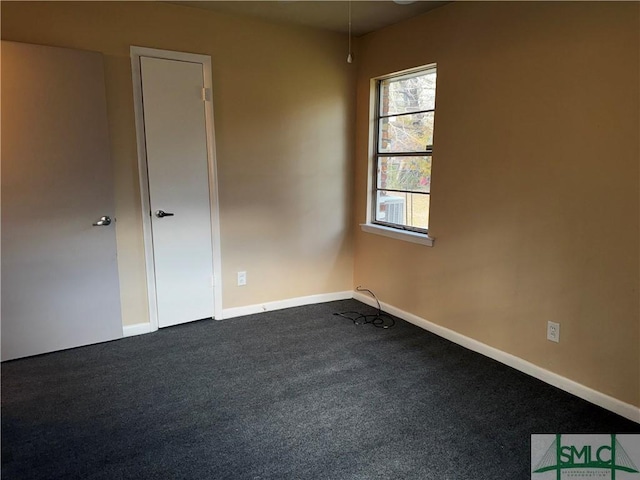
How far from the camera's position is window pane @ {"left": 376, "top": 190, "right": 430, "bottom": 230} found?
3.50 meters

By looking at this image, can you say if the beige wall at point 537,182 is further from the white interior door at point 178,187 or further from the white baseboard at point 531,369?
the white interior door at point 178,187

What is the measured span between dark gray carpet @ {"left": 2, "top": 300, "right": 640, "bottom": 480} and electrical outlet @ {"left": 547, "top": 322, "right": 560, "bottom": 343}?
28cm

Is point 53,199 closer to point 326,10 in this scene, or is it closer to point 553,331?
point 326,10

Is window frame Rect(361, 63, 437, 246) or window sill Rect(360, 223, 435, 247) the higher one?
window frame Rect(361, 63, 437, 246)

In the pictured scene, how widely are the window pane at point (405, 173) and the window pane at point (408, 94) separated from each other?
1.32 ft

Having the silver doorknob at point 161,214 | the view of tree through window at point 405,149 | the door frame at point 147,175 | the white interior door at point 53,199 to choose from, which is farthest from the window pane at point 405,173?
the white interior door at point 53,199

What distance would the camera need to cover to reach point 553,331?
8.47ft

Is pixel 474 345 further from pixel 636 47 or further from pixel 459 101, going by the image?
pixel 636 47

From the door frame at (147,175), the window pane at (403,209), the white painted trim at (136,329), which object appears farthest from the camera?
the window pane at (403,209)

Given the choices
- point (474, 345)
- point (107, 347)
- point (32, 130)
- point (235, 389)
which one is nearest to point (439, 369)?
point (474, 345)

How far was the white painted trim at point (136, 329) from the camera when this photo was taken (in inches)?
129

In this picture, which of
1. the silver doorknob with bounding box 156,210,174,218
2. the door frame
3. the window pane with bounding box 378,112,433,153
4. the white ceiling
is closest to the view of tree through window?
the window pane with bounding box 378,112,433,153

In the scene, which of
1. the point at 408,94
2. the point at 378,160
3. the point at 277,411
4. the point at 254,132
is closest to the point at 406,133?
the point at 408,94

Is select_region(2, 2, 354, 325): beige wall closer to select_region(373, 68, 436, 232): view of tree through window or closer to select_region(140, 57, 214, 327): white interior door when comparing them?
select_region(140, 57, 214, 327): white interior door
